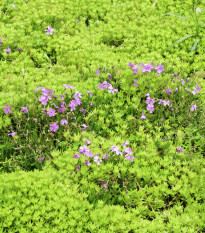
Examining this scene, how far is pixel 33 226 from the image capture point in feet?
10.3

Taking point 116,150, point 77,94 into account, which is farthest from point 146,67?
point 116,150

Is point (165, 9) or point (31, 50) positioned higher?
point (165, 9)

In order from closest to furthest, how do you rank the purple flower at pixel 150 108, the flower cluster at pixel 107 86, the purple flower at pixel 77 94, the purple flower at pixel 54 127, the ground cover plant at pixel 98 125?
the ground cover plant at pixel 98 125 < the purple flower at pixel 54 127 < the purple flower at pixel 77 94 < the purple flower at pixel 150 108 < the flower cluster at pixel 107 86

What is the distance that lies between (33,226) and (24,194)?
42cm

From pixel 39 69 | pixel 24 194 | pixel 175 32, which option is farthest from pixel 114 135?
pixel 175 32

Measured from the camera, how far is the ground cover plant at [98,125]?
3439 mm

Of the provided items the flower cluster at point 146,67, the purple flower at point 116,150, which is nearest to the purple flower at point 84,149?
the purple flower at point 116,150

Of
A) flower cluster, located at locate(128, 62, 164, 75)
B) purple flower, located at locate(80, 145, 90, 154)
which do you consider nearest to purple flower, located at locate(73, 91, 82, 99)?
purple flower, located at locate(80, 145, 90, 154)

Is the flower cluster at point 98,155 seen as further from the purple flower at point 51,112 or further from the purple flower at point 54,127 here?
the purple flower at point 51,112

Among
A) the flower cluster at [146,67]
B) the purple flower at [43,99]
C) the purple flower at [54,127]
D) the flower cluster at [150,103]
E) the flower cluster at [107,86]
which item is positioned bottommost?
the purple flower at [54,127]

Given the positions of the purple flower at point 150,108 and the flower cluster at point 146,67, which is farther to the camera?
the flower cluster at point 146,67

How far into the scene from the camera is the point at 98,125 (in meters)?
4.65

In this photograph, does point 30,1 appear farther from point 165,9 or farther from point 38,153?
point 38,153

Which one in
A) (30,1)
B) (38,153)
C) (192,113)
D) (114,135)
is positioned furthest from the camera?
(30,1)
